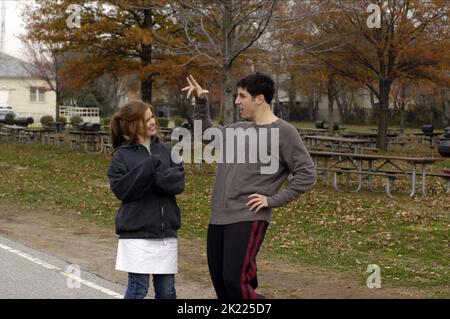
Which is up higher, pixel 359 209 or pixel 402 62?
pixel 402 62

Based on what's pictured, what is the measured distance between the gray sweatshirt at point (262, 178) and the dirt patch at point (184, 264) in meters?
2.27

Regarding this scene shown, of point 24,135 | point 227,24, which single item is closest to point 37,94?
point 24,135

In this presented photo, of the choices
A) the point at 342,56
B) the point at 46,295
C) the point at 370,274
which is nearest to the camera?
the point at 46,295

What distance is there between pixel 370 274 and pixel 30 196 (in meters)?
9.02

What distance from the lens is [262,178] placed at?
5238 millimetres

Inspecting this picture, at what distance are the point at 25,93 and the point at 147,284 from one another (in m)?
60.2

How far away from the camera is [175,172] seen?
5.13m

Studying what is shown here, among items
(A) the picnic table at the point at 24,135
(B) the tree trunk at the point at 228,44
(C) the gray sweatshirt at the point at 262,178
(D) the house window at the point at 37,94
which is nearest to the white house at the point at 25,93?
(D) the house window at the point at 37,94

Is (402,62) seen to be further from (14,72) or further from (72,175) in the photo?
(14,72)

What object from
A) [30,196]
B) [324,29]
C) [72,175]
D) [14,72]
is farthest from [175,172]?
[14,72]

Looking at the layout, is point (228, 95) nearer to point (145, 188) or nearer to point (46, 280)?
point (46, 280)

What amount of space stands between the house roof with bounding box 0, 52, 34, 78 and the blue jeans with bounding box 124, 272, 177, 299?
2289 inches

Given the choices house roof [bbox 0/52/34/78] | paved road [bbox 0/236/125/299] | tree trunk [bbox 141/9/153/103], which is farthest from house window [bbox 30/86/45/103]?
paved road [bbox 0/236/125/299]

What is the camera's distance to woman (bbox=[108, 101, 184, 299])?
5.11 metres
